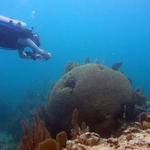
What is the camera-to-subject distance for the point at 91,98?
784 centimetres

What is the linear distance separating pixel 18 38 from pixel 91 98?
104 inches

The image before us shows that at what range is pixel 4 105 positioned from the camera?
18.8m

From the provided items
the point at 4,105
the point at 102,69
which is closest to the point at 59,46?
the point at 4,105

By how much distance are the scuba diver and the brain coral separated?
109 cm

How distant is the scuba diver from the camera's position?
878 cm

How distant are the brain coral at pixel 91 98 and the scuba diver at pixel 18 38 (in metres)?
1.09

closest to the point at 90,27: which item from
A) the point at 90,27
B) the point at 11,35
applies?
the point at 90,27

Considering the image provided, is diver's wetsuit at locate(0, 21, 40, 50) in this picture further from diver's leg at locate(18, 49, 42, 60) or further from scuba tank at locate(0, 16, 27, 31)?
diver's leg at locate(18, 49, 42, 60)

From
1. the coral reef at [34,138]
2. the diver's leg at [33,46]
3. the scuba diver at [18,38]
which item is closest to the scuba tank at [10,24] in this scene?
the scuba diver at [18,38]

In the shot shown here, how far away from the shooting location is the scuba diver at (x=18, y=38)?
8781 mm

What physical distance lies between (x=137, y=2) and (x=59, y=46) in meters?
22.0

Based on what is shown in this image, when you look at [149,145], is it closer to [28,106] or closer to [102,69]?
[102,69]

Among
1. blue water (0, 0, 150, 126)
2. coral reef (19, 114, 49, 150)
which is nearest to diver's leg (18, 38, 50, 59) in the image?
coral reef (19, 114, 49, 150)

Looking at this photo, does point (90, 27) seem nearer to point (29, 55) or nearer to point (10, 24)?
point (29, 55)
